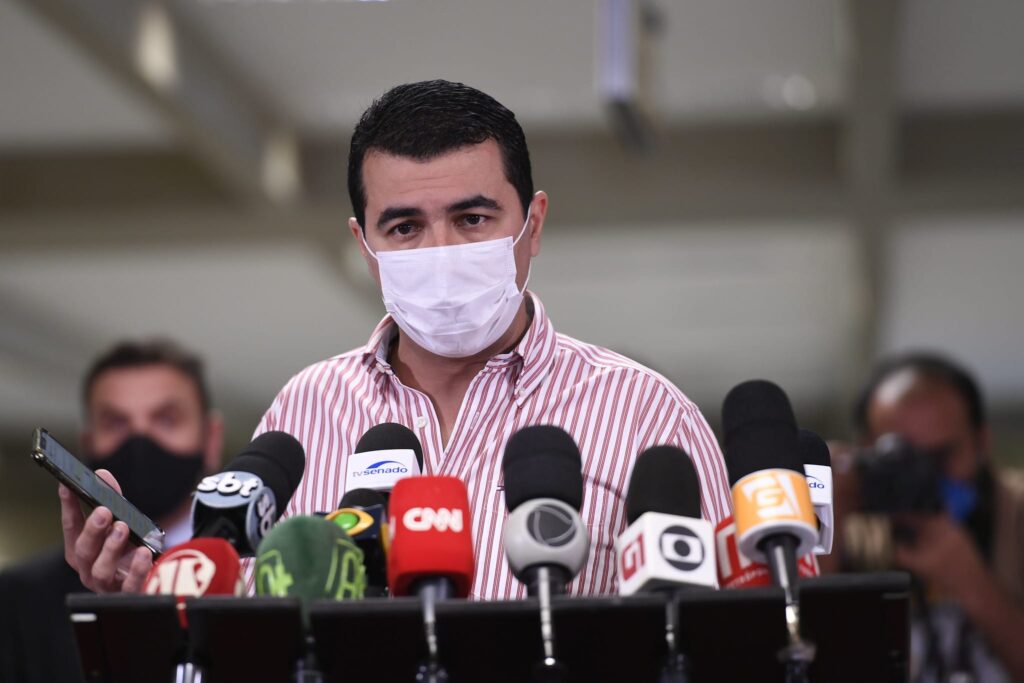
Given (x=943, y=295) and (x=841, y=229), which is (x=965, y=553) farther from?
(x=943, y=295)

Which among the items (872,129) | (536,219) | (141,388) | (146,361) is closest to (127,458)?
(141,388)

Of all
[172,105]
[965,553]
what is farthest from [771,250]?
[965,553]

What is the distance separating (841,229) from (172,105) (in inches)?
153

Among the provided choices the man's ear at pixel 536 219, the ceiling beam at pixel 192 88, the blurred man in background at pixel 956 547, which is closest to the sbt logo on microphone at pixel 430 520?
the man's ear at pixel 536 219

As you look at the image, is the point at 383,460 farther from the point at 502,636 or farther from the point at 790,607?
the point at 790,607

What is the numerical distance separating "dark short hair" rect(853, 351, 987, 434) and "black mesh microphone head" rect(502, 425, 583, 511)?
2.53 metres

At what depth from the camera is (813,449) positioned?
1718 mm

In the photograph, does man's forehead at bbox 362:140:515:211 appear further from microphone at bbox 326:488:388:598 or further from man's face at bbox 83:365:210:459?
man's face at bbox 83:365:210:459

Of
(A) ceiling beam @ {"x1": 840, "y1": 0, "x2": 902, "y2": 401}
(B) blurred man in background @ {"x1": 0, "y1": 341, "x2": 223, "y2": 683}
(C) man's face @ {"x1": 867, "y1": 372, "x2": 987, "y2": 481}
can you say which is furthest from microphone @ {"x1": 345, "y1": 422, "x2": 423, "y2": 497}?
(A) ceiling beam @ {"x1": 840, "y1": 0, "x2": 902, "y2": 401}

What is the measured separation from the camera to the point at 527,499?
1.47 m

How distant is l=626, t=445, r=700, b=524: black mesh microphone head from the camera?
1.46 metres

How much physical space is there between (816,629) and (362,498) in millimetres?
570

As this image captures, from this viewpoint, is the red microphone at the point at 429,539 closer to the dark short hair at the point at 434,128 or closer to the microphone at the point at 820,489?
the microphone at the point at 820,489

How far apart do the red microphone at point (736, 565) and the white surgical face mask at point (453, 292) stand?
0.62 metres
